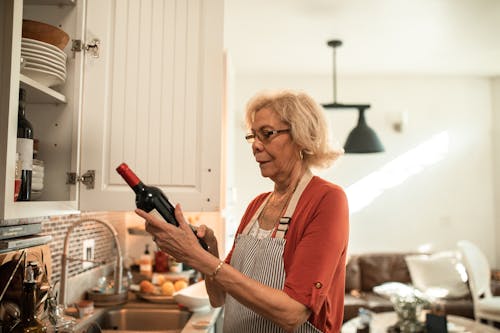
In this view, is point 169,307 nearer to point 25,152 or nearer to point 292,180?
point 292,180

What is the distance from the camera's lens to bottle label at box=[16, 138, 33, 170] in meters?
1.18

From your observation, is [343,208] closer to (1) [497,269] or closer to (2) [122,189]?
(2) [122,189]

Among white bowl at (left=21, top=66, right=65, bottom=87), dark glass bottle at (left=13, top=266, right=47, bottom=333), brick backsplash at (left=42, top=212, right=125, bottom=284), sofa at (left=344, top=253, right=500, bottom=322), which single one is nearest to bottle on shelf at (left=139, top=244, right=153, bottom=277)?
brick backsplash at (left=42, top=212, right=125, bottom=284)

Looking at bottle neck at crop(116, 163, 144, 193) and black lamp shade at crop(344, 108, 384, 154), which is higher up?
black lamp shade at crop(344, 108, 384, 154)

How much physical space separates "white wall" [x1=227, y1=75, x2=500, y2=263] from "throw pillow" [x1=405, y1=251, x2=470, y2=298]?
0.57m

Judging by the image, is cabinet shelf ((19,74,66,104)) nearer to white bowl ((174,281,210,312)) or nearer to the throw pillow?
white bowl ((174,281,210,312))

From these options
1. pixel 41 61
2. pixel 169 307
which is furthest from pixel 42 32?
pixel 169 307

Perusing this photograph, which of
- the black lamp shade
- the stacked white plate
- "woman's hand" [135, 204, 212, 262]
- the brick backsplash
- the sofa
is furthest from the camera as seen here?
the sofa

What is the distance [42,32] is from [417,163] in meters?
4.81

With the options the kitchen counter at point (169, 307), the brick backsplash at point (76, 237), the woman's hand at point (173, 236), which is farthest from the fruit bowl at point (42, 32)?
the kitchen counter at point (169, 307)

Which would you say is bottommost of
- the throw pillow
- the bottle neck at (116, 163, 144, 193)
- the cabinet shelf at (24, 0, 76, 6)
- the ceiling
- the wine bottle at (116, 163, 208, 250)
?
the throw pillow

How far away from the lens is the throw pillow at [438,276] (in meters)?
4.50

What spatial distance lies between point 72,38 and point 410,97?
4.69m

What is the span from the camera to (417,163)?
531cm
